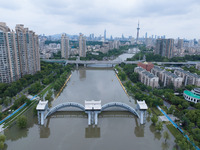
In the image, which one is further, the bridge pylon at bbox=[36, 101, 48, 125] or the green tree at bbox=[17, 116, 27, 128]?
the bridge pylon at bbox=[36, 101, 48, 125]

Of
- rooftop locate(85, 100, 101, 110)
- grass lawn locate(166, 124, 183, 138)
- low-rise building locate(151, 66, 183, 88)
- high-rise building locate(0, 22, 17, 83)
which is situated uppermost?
high-rise building locate(0, 22, 17, 83)

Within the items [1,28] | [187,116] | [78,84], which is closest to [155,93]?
[187,116]

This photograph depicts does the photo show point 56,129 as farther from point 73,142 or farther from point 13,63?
point 13,63

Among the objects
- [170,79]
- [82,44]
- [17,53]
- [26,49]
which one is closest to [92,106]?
[170,79]

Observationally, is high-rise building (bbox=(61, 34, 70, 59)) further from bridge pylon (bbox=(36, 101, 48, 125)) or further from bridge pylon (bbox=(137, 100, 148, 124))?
bridge pylon (bbox=(137, 100, 148, 124))

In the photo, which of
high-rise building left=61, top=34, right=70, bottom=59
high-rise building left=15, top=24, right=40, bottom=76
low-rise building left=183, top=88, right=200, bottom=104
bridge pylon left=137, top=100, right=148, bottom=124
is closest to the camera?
bridge pylon left=137, top=100, right=148, bottom=124

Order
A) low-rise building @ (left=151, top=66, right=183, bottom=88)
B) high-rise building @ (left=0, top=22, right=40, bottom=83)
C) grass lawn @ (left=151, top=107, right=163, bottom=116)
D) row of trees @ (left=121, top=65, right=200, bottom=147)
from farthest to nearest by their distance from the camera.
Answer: low-rise building @ (left=151, top=66, right=183, bottom=88) → high-rise building @ (left=0, top=22, right=40, bottom=83) → grass lawn @ (left=151, top=107, right=163, bottom=116) → row of trees @ (left=121, top=65, right=200, bottom=147)

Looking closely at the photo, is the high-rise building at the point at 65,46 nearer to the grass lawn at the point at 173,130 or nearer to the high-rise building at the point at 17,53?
the high-rise building at the point at 17,53

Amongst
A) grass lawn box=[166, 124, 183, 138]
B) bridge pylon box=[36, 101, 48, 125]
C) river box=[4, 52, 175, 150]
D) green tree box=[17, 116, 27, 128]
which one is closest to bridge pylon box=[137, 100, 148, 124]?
river box=[4, 52, 175, 150]

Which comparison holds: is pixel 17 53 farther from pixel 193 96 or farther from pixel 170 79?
pixel 193 96

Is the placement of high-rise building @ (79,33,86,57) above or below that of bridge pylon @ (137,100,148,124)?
above
